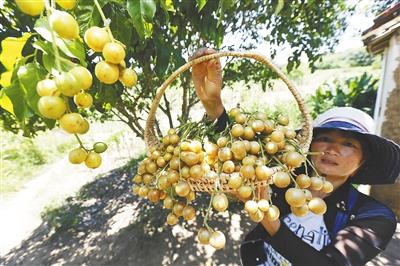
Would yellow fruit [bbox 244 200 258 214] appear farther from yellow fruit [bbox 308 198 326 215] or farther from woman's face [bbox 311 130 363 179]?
woman's face [bbox 311 130 363 179]

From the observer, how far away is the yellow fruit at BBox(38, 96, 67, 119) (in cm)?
51

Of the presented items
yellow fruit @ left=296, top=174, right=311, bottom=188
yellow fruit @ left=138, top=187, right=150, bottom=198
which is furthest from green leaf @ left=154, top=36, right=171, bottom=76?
yellow fruit @ left=296, top=174, right=311, bottom=188

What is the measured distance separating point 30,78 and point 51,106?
0.38 ft

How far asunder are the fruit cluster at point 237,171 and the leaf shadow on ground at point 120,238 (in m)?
2.86

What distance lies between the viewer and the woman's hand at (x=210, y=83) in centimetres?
129

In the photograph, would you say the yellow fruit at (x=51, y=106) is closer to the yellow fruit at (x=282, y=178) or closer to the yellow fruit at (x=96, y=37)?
the yellow fruit at (x=96, y=37)

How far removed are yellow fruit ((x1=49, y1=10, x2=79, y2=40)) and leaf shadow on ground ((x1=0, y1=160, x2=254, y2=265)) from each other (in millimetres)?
3506

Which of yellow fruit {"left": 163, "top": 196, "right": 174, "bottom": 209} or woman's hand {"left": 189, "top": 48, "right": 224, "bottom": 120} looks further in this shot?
woman's hand {"left": 189, "top": 48, "right": 224, "bottom": 120}

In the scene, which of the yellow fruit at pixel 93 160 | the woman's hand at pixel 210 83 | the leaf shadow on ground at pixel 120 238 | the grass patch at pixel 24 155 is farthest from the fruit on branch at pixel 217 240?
the grass patch at pixel 24 155

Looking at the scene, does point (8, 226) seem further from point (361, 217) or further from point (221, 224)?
point (361, 217)

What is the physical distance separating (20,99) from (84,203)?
19.1 feet

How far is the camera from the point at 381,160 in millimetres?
1573

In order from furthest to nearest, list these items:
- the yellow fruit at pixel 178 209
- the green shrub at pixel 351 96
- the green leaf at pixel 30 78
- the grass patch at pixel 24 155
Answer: the green shrub at pixel 351 96, the grass patch at pixel 24 155, the yellow fruit at pixel 178 209, the green leaf at pixel 30 78

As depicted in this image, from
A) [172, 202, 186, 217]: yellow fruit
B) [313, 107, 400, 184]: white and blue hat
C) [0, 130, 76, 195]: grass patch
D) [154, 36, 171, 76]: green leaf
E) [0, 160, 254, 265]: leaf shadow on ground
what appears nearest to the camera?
[172, 202, 186, 217]: yellow fruit
